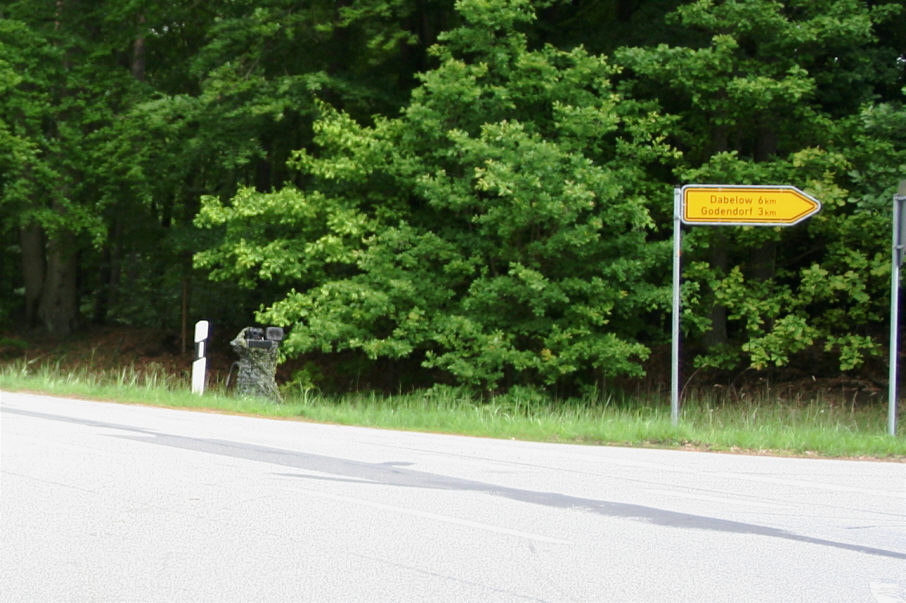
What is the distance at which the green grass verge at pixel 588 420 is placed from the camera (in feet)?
38.4

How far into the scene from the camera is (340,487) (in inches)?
316

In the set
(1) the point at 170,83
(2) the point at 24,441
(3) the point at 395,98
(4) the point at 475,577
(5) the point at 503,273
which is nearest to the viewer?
(4) the point at 475,577

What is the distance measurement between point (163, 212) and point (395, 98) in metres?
14.1

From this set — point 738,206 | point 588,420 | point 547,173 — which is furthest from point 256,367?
point 738,206

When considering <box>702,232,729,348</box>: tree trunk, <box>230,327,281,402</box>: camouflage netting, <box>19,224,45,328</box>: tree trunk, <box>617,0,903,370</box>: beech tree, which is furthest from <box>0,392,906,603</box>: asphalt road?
<box>19,224,45,328</box>: tree trunk

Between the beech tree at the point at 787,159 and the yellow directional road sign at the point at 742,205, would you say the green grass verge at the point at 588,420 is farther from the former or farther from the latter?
the yellow directional road sign at the point at 742,205

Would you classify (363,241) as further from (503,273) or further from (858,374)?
(858,374)

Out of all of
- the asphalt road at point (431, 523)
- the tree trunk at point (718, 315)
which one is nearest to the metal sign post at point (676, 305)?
the asphalt road at point (431, 523)

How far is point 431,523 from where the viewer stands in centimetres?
675

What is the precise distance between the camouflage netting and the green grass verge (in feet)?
1.99

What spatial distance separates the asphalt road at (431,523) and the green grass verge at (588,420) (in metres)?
1.04

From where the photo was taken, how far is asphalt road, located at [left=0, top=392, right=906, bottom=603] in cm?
530

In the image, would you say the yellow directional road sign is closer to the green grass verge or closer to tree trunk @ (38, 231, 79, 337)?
the green grass verge

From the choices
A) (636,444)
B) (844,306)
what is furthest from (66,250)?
(636,444)
